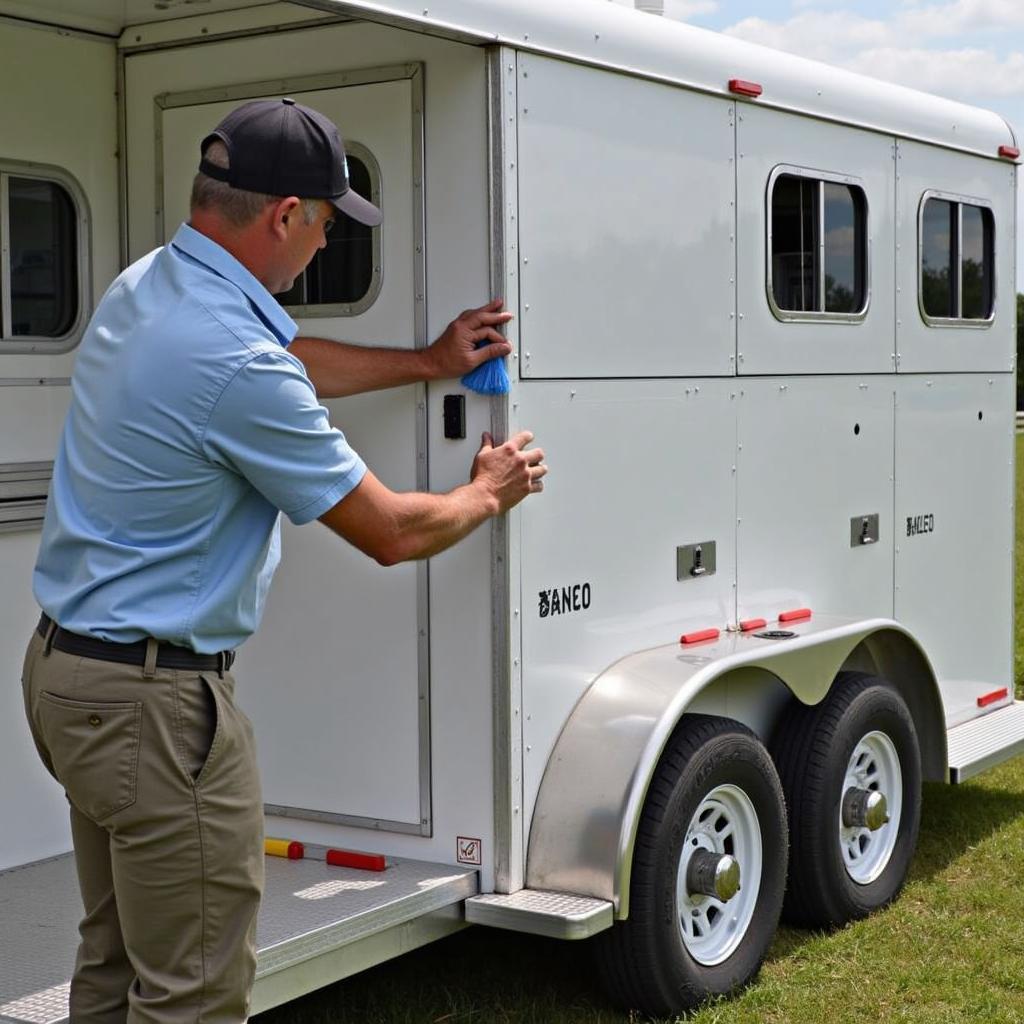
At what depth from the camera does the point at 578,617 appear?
461cm

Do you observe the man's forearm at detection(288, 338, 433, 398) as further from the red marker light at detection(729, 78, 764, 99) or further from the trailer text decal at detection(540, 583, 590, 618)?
the red marker light at detection(729, 78, 764, 99)

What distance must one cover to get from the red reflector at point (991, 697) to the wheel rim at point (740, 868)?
6.87 ft

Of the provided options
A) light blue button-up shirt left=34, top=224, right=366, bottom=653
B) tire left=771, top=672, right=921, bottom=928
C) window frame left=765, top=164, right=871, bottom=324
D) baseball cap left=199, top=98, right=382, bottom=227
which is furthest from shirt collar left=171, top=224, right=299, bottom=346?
tire left=771, top=672, right=921, bottom=928

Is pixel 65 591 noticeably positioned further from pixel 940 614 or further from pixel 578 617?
pixel 940 614

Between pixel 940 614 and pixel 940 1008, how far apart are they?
1958 mm

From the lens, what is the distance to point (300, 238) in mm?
3227

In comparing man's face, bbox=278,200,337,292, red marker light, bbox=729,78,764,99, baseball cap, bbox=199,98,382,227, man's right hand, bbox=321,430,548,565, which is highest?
red marker light, bbox=729,78,764,99

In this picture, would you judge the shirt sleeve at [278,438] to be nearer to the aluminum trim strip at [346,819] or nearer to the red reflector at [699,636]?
the aluminum trim strip at [346,819]

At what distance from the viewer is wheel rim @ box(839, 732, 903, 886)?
218 inches

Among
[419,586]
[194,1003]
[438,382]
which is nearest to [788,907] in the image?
[419,586]

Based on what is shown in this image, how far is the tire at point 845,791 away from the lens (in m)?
5.27

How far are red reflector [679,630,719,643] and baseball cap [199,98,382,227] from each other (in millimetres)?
2163

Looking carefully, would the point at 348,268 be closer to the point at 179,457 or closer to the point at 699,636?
the point at 699,636

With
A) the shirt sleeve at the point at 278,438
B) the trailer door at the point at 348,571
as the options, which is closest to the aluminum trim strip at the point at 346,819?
the trailer door at the point at 348,571
